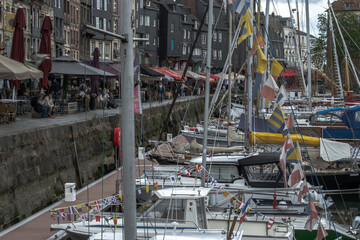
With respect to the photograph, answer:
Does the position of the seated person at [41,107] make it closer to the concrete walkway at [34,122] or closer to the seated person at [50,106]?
the seated person at [50,106]

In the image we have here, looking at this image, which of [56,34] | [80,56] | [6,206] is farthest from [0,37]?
[6,206]

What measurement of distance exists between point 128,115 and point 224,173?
11.5 m

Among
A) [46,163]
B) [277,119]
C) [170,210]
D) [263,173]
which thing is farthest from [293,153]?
[46,163]

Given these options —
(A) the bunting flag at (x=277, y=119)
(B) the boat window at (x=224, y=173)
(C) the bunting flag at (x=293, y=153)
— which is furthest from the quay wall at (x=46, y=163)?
(C) the bunting flag at (x=293, y=153)

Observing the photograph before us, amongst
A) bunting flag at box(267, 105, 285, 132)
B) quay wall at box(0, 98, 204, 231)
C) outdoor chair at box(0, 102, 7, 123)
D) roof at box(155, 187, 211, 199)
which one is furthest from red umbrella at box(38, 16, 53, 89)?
roof at box(155, 187, 211, 199)

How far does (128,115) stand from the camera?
365 inches

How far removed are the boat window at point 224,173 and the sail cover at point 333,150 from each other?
4.91 m

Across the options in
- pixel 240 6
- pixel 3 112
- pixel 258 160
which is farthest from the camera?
pixel 3 112

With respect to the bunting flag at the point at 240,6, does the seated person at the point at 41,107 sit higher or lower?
lower

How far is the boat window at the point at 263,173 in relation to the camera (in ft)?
66.3

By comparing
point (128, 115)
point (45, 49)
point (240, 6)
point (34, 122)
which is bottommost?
point (34, 122)

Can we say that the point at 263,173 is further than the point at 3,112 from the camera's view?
No

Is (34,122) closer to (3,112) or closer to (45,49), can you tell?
(3,112)

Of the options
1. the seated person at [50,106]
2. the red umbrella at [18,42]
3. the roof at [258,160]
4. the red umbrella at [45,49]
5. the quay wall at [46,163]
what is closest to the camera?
the quay wall at [46,163]
